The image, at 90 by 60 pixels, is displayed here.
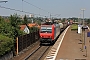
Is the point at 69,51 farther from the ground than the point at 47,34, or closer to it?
closer to it

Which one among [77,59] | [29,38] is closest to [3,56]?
[77,59]

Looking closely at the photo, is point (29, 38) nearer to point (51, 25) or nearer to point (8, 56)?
point (51, 25)

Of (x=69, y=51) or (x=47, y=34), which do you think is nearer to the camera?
(x=69, y=51)

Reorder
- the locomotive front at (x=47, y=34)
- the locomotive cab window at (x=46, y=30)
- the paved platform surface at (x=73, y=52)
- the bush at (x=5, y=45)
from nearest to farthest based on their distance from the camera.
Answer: the bush at (x=5, y=45) < the paved platform surface at (x=73, y=52) < the locomotive front at (x=47, y=34) < the locomotive cab window at (x=46, y=30)

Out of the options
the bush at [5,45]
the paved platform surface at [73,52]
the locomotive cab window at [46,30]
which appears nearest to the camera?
the bush at [5,45]

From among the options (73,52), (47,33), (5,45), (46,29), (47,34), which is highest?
(46,29)

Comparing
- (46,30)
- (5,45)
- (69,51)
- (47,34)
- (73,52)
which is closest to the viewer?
(5,45)

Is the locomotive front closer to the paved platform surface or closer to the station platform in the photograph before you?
the station platform

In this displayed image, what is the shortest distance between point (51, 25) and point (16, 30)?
563cm

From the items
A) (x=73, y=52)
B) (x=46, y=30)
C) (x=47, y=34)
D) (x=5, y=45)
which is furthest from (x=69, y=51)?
(x=5, y=45)

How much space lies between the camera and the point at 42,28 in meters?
30.6

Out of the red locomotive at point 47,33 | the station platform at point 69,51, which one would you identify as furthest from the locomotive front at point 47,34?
the station platform at point 69,51

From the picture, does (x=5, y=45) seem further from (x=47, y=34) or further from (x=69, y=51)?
(x=47, y=34)

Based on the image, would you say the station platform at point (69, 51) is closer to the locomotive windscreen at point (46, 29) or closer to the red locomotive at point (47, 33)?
the red locomotive at point (47, 33)
